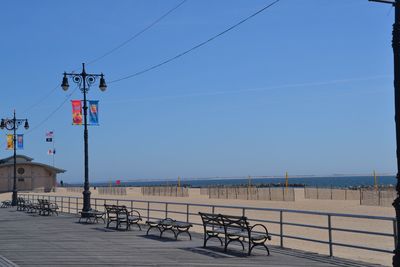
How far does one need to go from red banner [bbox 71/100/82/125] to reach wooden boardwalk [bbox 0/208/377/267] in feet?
35.2

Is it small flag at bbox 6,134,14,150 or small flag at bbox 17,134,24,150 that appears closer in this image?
small flag at bbox 6,134,14,150

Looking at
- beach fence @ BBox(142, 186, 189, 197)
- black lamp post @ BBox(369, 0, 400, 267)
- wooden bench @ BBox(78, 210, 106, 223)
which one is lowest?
beach fence @ BBox(142, 186, 189, 197)

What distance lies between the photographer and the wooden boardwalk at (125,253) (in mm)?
11273

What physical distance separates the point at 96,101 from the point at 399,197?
20747mm

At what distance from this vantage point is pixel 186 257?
474 inches

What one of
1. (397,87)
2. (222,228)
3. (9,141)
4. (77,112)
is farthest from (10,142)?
(397,87)

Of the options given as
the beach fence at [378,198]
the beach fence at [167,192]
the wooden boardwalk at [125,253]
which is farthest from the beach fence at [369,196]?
the wooden boardwalk at [125,253]

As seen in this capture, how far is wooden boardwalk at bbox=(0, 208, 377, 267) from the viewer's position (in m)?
11.3

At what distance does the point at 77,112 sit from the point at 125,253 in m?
16.3

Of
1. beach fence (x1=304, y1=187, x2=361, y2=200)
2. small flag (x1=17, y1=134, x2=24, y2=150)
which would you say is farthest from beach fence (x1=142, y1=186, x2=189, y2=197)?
small flag (x1=17, y1=134, x2=24, y2=150)

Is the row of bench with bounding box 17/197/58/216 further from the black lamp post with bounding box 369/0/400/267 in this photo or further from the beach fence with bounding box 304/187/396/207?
the beach fence with bounding box 304/187/396/207

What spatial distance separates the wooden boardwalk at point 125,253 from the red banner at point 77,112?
10.7 meters

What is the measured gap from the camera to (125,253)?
12742 mm

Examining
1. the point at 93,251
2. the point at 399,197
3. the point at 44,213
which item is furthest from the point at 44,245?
the point at 44,213
